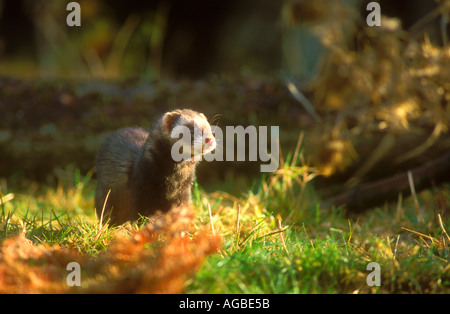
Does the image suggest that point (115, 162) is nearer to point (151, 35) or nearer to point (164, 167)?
point (164, 167)

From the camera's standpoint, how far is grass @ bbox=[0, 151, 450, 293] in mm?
2092

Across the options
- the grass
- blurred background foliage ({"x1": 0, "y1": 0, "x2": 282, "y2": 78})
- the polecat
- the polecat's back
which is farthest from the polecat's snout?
blurred background foliage ({"x1": 0, "y1": 0, "x2": 282, "y2": 78})

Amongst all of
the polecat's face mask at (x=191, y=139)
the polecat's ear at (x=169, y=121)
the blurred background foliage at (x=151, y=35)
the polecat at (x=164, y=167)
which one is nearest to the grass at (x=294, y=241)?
the polecat at (x=164, y=167)

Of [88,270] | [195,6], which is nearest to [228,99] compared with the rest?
[88,270]

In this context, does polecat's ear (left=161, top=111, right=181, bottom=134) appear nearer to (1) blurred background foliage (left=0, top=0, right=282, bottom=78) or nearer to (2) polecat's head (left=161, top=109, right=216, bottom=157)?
(2) polecat's head (left=161, top=109, right=216, bottom=157)

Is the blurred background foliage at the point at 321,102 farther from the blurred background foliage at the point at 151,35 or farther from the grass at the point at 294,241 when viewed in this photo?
the blurred background foliage at the point at 151,35

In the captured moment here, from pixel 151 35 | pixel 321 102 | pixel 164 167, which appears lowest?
pixel 164 167

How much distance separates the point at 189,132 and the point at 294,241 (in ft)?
2.92

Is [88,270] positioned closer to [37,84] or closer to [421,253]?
[421,253]

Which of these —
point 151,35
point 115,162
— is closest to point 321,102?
point 115,162

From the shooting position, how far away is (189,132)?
2.77 meters

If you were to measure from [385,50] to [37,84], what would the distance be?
3.42 m

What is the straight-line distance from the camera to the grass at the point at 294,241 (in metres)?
2.09

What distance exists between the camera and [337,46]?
4.18 meters
